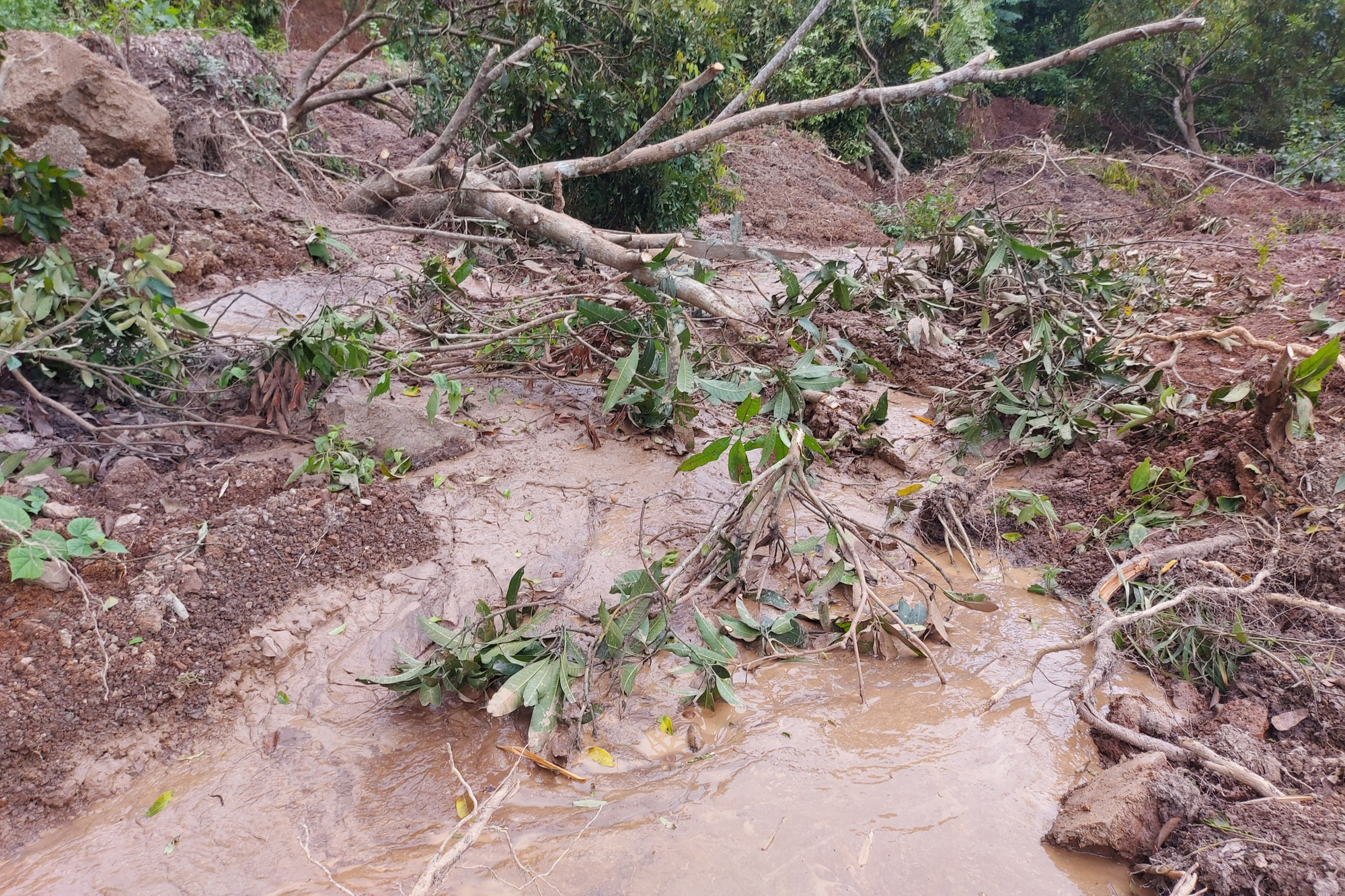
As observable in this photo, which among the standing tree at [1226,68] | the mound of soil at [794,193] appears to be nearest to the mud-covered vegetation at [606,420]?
the mound of soil at [794,193]

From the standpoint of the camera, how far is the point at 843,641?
2.30 metres

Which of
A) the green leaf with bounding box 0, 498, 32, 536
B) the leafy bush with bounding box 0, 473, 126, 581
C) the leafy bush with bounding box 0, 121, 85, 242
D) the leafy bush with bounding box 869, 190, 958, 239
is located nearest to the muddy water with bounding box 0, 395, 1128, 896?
the leafy bush with bounding box 0, 473, 126, 581

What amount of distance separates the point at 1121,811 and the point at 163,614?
252 cm

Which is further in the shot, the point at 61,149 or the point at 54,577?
the point at 61,149

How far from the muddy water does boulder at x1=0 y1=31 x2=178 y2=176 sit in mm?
3552

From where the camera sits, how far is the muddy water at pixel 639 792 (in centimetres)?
162

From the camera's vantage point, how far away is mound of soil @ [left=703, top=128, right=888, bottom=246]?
7.92m

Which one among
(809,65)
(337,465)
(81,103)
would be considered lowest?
(337,465)

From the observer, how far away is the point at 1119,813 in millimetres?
1672

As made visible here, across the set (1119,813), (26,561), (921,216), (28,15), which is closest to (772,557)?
(1119,813)

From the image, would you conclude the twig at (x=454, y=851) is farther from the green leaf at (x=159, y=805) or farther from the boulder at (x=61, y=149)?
the boulder at (x=61, y=149)

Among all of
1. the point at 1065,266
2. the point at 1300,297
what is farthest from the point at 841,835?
the point at 1300,297

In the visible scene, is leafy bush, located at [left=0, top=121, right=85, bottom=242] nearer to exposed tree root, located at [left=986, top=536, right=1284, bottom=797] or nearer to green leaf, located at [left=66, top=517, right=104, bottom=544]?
green leaf, located at [left=66, top=517, right=104, bottom=544]

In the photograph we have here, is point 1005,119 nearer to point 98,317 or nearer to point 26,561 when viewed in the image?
A: point 98,317
